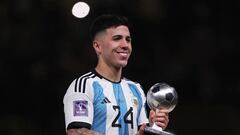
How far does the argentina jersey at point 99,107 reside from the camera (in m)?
4.18

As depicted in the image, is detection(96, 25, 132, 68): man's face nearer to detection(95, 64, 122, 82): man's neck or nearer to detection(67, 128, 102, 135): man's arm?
detection(95, 64, 122, 82): man's neck

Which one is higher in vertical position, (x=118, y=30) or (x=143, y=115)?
(x=118, y=30)

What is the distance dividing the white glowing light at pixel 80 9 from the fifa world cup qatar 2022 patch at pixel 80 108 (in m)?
3.29

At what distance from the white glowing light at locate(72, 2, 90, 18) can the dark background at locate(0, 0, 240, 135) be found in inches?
3.8

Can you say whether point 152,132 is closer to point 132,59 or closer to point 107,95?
point 107,95


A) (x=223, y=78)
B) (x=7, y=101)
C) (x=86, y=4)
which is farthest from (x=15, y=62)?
(x=223, y=78)

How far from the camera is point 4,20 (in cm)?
816

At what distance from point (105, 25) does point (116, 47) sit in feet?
0.53

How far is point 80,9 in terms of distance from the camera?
26.2 feet

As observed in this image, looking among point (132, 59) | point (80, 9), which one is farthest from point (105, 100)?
point (132, 59)

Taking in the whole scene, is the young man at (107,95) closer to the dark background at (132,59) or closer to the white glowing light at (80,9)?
the white glowing light at (80,9)

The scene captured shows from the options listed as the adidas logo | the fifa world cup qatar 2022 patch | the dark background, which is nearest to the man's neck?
the adidas logo

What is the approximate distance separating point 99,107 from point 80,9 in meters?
3.90

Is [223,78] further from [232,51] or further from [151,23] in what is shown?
[151,23]
